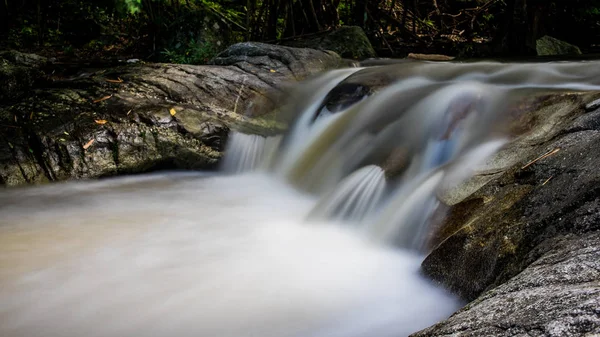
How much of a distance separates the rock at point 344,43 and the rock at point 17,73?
4.38 meters

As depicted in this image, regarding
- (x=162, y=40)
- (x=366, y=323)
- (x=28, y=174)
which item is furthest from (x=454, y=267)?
(x=162, y=40)

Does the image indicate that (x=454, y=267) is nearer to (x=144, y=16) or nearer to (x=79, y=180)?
(x=79, y=180)

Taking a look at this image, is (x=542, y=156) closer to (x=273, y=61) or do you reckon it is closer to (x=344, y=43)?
(x=273, y=61)

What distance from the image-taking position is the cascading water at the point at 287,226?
259 cm

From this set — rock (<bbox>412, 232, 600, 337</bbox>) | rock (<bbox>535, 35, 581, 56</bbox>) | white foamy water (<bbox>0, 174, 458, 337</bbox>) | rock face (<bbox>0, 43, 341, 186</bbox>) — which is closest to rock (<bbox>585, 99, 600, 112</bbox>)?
white foamy water (<bbox>0, 174, 458, 337</bbox>)

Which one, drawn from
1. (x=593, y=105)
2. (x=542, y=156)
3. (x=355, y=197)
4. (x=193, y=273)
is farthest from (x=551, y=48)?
(x=193, y=273)

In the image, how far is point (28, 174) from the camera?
15.6ft

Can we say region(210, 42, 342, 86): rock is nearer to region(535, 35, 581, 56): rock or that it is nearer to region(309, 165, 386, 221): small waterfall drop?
region(309, 165, 386, 221): small waterfall drop

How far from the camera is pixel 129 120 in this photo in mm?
5227

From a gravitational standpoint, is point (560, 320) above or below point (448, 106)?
above

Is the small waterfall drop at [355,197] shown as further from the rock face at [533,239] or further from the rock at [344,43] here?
the rock at [344,43]

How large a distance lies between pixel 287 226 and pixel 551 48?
6656mm

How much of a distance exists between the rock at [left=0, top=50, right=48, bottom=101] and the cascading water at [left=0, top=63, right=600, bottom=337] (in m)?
1.51

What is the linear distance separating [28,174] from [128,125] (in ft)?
3.43
